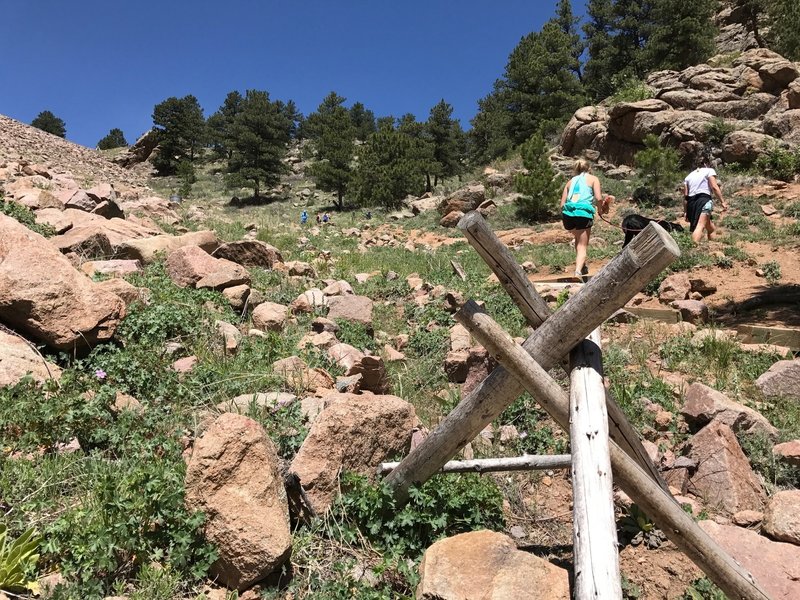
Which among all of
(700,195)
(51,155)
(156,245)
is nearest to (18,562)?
(156,245)

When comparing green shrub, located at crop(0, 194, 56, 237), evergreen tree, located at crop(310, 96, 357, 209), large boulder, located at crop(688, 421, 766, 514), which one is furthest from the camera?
evergreen tree, located at crop(310, 96, 357, 209)

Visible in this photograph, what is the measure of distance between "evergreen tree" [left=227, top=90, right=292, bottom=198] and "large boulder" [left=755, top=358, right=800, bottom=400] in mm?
31441

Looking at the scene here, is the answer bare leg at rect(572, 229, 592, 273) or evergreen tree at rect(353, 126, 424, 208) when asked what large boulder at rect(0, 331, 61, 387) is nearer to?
bare leg at rect(572, 229, 592, 273)

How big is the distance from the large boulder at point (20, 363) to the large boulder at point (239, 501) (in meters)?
1.78

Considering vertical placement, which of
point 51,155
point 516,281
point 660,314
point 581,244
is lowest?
point 516,281

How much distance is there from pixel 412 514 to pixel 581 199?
5646 mm

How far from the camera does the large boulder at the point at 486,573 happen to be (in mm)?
1959

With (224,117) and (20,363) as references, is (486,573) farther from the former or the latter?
(224,117)

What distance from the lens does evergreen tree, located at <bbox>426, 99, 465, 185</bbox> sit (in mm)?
34281

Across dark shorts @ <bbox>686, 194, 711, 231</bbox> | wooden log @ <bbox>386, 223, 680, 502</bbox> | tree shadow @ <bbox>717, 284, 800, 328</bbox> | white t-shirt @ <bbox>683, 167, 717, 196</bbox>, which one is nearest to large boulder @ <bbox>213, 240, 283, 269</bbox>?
wooden log @ <bbox>386, 223, 680, 502</bbox>

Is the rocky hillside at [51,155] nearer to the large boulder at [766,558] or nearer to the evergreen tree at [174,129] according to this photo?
the large boulder at [766,558]

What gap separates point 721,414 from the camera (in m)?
3.43

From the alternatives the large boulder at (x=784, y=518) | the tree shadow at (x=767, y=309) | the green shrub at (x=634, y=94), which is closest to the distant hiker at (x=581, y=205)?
the tree shadow at (x=767, y=309)

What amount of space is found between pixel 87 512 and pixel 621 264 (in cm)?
258
